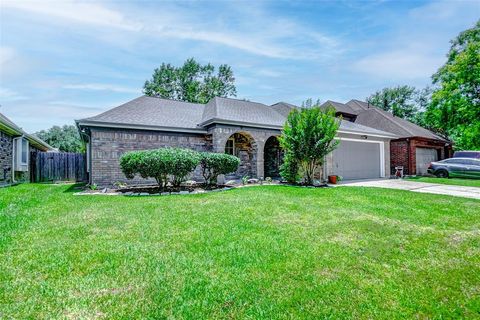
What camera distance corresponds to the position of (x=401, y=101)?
36719 millimetres

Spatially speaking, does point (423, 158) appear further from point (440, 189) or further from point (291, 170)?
point (291, 170)

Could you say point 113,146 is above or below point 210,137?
below

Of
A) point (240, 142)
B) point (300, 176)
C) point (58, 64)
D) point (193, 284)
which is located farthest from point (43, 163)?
point (193, 284)

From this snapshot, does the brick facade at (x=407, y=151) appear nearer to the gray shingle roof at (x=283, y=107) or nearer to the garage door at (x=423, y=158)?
the garage door at (x=423, y=158)

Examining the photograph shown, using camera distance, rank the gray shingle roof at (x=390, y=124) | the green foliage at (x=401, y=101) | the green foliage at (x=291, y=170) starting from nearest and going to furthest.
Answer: the green foliage at (x=291, y=170), the gray shingle roof at (x=390, y=124), the green foliage at (x=401, y=101)

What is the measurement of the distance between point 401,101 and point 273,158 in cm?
3013

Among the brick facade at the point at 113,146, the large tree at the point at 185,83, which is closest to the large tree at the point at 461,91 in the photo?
the brick facade at the point at 113,146

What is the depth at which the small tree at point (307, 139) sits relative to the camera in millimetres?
11048

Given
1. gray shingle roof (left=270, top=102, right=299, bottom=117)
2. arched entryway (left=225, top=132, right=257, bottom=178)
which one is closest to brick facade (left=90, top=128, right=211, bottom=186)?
arched entryway (left=225, top=132, right=257, bottom=178)

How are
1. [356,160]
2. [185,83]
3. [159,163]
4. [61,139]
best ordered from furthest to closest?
[61,139] → [185,83] → [356,160] → [159,163]

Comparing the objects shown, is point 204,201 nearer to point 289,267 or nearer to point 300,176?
point 289,267

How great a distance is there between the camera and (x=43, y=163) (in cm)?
1600

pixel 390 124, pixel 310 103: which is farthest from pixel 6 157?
pixel 390 124

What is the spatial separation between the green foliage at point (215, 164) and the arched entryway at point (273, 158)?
5.42m
